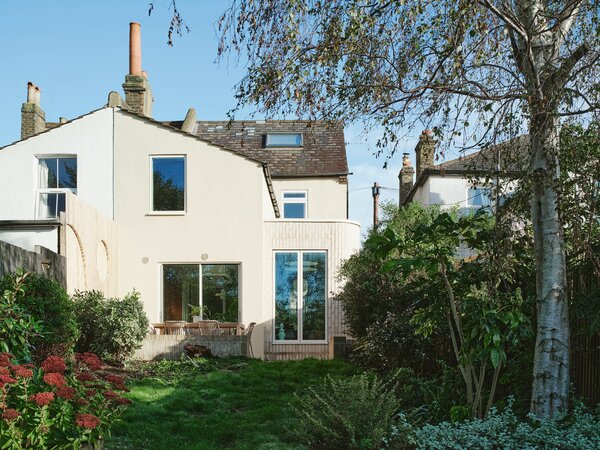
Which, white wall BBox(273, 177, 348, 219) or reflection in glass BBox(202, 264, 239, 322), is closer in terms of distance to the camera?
reflection in glass BBox(202, 264, 239, 322)

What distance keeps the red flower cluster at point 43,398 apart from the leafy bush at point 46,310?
4377mm

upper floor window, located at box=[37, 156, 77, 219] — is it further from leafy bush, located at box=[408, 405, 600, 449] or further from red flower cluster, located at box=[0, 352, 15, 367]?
leafy bush, located at box=[408, 405, 600, 449]

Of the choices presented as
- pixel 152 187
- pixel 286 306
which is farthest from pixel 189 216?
pixel 286 306

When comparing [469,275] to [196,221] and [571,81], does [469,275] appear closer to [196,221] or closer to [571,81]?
[571,81]

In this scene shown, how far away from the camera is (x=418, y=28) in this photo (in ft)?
23.3

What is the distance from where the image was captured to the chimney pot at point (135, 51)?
21.7m

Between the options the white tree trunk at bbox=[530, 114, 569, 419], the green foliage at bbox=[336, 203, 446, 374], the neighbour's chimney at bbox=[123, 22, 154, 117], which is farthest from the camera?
the neighbour's chimney at bbox=[123, 22, 154, 117]

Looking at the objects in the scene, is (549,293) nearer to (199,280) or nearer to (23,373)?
(23,373)

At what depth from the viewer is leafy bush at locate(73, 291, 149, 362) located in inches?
609

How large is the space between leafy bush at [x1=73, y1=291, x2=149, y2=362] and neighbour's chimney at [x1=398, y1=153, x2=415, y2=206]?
69.0ft

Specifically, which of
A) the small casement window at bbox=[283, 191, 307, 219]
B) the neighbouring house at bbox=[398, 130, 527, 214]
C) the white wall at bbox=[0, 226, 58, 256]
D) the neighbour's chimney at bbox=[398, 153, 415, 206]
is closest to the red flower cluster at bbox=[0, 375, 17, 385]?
the neighbouring house at bbox=[398, 130, 527, 214]

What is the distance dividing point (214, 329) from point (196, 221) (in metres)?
3.05

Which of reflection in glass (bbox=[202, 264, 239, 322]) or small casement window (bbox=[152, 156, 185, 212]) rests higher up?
small casement window (bbox=[152, 156, 185, 212])

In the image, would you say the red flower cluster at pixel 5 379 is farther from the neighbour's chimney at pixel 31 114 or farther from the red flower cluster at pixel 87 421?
the neighbour's chimney at pixel 31 114
